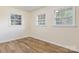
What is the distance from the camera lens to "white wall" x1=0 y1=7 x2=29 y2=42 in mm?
2008

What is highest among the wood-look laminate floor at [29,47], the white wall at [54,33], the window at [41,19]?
the window at [41,19]

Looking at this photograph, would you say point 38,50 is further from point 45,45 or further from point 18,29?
point 18,29

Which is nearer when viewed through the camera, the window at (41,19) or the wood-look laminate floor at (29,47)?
the wood-look laminate floor at (29,47)

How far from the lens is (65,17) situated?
2062 millimetres

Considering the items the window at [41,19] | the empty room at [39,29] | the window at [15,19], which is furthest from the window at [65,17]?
the window at [15,19]

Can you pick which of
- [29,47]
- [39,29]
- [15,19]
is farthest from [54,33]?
[15,19]

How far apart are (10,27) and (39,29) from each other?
451mm

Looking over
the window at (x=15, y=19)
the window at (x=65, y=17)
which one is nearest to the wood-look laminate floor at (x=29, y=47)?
the window at (x=15, y=19)

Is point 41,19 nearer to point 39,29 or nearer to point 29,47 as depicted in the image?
point 39,29

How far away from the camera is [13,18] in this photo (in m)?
2.06

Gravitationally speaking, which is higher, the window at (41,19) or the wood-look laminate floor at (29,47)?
the window at (41,19)

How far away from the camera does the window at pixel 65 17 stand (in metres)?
2.01

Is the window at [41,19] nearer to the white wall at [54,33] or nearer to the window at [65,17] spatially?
the white wall at [54,33]
